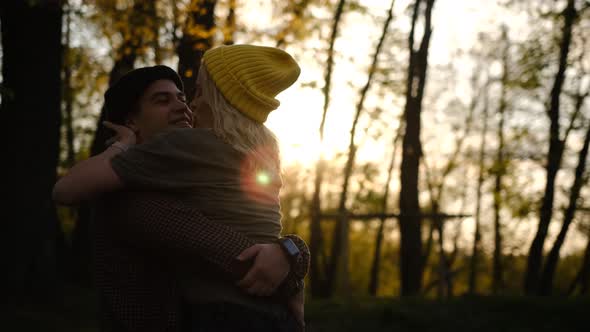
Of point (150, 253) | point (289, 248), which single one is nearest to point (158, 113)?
point (150, 253)

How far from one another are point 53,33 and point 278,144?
659cm

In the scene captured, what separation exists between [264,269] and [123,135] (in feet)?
2.57

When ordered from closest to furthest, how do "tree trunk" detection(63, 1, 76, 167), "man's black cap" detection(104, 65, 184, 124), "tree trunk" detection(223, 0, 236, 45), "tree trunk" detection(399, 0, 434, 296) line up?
"man's black cap" detection(104, 65, 184, 124) → "tree trunk" detection(223, 0, 236, 45) → "tree trunk" detection(399, 0, 434, 296) → "tree trunk" detection(63, 1, 76, 167)

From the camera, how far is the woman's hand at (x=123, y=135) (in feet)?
7.77

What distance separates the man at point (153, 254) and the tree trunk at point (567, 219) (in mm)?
17331

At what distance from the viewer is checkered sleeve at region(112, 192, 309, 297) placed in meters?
2.04

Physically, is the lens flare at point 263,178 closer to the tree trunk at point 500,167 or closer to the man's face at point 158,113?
the man's face at point 158,113

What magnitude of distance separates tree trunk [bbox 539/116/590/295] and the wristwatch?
56.2 feet

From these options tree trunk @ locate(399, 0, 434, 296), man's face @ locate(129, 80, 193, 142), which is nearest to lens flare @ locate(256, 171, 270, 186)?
man's face @ locate(129, 80, 193, 142)

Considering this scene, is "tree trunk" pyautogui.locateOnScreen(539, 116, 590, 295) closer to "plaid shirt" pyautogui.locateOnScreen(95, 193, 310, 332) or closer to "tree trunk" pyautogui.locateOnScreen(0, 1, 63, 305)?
"tree trunk" pyautogui.locateOnScreen(0, 1, 63, 305)

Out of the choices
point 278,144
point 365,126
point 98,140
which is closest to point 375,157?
point 365,126

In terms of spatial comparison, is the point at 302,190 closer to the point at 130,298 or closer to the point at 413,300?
the point at 413,300

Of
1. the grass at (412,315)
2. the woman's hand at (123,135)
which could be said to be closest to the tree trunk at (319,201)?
the grass at (412,315)

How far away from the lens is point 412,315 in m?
8.23
